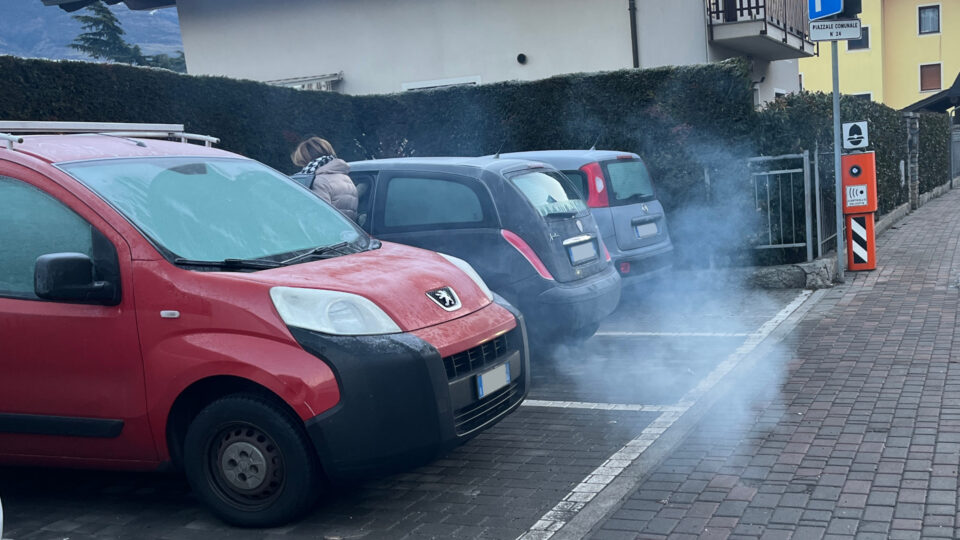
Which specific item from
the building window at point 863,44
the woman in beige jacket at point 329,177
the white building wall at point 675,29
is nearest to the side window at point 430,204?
the woman in beige jacket at point 329,177

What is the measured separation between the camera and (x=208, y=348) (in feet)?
13.5

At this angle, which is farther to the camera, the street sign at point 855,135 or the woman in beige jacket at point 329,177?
the street sign at point 855,135

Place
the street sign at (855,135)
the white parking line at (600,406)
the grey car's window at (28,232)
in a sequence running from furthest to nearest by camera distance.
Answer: the street sign at (855,135), the white parking line at (600,406), the grey car's window at (28,232)

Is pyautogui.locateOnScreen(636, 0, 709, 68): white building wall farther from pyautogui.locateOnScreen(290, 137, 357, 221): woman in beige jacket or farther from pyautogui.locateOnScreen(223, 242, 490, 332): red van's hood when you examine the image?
pyautogui.locateOnScreen(223, 242, 490, 332): red van's hood

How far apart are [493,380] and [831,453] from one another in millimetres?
1881

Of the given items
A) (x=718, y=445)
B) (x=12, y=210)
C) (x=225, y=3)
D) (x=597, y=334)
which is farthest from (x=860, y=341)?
(x=225, y=3)

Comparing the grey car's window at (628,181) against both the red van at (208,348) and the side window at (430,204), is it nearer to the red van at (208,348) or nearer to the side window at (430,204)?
the side window at (430,204)

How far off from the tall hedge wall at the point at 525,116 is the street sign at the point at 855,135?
0.44 m

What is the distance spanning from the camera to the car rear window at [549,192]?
A: 7.07 meters

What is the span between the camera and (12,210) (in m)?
4.50

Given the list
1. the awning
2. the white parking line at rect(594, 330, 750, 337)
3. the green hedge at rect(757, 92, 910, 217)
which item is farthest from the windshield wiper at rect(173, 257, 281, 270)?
the awning

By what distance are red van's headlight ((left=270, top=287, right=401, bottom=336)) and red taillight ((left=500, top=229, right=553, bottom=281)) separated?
8.80 ft

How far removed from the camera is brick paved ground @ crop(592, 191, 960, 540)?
4051 mm

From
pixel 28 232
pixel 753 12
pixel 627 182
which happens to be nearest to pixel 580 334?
pixel 627 182
